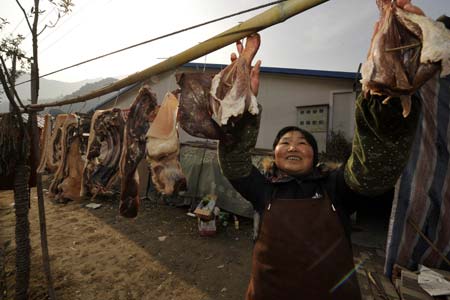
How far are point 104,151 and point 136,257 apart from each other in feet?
11.9

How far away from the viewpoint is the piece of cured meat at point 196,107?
156 centimetres

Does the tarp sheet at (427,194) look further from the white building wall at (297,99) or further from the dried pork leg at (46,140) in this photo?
the dried pork leg at (46,140)

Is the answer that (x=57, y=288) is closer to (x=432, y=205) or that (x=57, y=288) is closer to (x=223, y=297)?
(x=223, y=297)

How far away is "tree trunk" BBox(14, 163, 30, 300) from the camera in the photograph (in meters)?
3.42

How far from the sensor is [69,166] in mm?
4227

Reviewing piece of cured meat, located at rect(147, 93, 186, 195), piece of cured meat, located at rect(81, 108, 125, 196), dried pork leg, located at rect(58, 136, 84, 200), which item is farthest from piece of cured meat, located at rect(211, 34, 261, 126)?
dried pork leg, located at rect(58, 136, 84, 200)

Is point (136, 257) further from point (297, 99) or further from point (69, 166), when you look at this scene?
point (297, 99)

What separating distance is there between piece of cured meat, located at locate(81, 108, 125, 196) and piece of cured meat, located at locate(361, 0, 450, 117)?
11.0ft

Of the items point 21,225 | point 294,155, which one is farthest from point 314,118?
point 21,225

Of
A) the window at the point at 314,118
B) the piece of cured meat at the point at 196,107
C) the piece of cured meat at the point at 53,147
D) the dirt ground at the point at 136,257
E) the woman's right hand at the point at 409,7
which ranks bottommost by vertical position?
the dirt ground at the point at 136,257

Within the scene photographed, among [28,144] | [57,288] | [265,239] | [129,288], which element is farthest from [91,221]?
[265,239]

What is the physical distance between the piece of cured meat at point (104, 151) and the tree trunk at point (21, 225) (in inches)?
34.1

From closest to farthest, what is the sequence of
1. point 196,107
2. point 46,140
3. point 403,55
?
point 403,55 < point 196,107 < point 46,140

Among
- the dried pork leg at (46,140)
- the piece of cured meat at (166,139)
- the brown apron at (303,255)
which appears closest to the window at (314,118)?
the piece of cured meat at (166,139)
